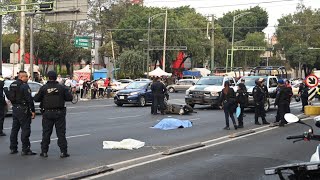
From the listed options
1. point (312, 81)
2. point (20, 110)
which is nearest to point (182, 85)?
point (312, 81)

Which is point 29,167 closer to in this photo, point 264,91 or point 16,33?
point 264,91

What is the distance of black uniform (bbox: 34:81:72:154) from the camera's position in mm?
9797

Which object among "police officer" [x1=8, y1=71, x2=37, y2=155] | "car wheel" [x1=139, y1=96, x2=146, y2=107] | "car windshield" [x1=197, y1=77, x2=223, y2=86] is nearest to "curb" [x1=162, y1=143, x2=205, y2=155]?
"police officer" [x1=8, y1=71, x2=37, y2=155]

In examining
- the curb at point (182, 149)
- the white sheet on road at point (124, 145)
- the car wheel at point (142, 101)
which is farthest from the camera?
the car wheel at point (142, 101)

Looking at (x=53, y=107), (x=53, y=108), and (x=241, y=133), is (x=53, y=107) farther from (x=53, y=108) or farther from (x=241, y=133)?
(x=241, y=133)

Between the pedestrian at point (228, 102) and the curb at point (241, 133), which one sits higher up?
the pedestrian at point (228, 102)

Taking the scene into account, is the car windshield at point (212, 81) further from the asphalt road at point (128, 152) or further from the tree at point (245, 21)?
the tree at point (245, 21)

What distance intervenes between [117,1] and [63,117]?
69009 millimetres

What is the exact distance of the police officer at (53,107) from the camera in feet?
32.1

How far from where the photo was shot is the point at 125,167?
9.15 metres

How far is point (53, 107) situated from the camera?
385 inches

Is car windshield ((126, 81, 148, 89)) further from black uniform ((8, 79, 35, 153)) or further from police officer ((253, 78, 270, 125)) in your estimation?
black uniform ((8, 79, 35, 153))

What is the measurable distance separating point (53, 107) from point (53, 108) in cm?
3

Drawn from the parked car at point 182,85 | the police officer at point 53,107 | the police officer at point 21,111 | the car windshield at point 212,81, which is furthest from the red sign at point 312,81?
the parked car at point 182,85
